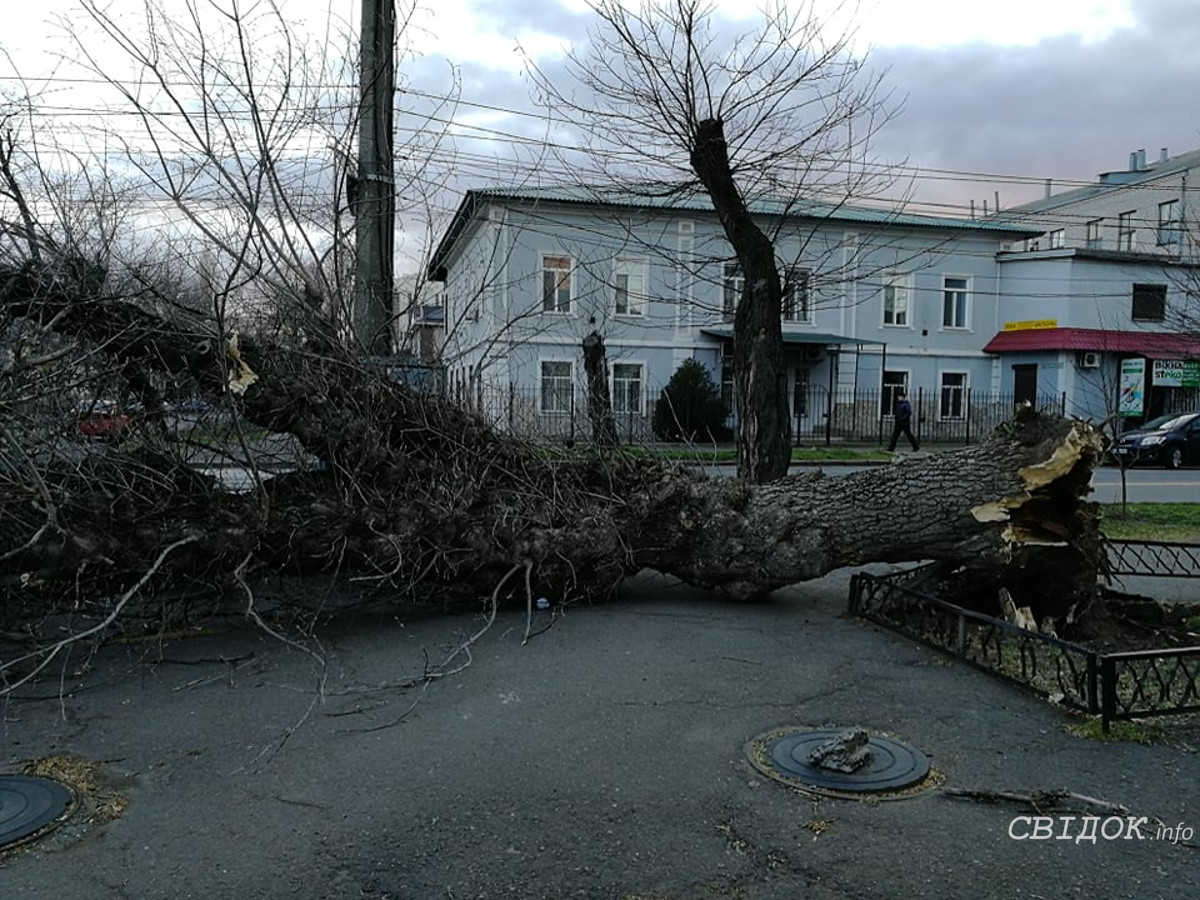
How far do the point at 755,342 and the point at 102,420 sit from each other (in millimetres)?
5884

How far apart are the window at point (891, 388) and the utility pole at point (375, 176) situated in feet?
88.1

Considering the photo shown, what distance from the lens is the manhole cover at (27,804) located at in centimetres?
317

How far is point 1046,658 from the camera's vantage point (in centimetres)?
555

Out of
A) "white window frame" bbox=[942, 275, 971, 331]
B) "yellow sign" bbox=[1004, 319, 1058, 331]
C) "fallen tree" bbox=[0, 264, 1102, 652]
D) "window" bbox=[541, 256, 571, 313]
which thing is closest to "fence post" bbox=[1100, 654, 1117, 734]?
"fallen tree" bbox=[0, 264, 1102, 652]

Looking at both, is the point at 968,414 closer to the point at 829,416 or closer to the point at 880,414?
the point at 880,414

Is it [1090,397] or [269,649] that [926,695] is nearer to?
[269,649]

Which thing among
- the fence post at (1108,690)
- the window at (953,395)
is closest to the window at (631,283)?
the window at (953,395)

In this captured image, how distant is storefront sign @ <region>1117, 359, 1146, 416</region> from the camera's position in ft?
97.9

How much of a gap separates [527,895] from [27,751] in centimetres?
238

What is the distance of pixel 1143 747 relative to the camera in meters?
3.97

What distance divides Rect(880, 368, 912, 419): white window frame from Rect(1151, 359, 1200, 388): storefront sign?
776cm

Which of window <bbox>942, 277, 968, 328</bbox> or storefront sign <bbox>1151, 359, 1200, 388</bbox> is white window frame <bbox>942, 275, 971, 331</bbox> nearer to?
window <bbox>942, 277, 968, 328</bbox>

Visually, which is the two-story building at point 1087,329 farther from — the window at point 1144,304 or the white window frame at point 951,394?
the white window frame at point 951,394

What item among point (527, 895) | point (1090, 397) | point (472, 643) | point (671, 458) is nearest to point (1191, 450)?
point (1090, 397)
